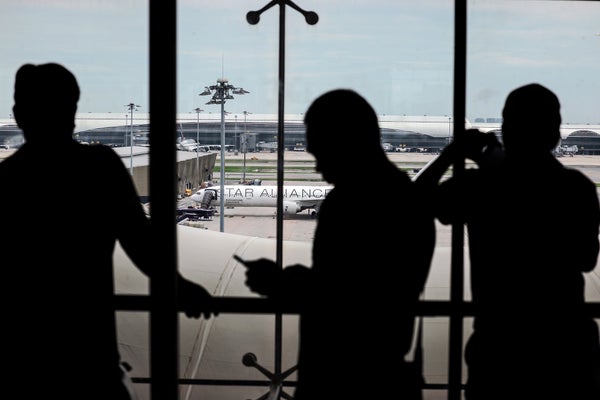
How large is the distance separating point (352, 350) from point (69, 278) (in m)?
0.62

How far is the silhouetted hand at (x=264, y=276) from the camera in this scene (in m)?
1.52

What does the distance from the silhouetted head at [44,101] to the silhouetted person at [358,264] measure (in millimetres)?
540

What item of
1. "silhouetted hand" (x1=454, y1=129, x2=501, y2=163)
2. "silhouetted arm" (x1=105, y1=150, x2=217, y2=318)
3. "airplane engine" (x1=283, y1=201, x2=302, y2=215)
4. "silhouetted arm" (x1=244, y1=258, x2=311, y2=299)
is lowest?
"airplane engine" (x1=283, y1=201, x2=302, y2=215)

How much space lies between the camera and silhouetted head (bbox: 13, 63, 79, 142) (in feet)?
5.25

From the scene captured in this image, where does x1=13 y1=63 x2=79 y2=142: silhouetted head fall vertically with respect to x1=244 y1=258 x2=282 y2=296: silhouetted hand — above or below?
above

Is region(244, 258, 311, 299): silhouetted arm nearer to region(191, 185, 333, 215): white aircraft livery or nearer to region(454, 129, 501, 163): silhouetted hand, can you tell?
region(454, 129, 501, 163): silhouetted hand

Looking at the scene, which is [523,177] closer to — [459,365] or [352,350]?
[459,365]

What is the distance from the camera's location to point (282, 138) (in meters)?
4.78

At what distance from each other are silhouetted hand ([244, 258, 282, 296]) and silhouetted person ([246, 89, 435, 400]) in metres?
0.04

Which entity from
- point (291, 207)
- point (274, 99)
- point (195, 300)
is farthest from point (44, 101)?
point (291, 207)

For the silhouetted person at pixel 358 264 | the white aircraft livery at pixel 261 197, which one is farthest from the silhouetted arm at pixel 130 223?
the white aircraft livery at pixel 261 197

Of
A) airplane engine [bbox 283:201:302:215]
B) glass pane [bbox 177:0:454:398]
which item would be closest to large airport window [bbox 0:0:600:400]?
glass pane [bbox 177:0:454:398]

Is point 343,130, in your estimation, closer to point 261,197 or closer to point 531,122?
point 531,122

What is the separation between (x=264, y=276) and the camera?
1.52m
